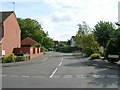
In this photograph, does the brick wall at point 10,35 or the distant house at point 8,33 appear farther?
the brick wall at point 10,35

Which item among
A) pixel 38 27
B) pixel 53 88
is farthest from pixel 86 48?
pixel 53 88

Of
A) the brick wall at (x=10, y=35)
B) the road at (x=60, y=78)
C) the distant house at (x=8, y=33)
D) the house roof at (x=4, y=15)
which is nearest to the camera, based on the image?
the road at (x=60, y=78)

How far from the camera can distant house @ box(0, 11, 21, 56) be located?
47.6m

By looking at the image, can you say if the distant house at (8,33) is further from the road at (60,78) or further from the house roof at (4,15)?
the road at (60,78)

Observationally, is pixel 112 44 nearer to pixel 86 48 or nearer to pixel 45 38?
pixel 86 48

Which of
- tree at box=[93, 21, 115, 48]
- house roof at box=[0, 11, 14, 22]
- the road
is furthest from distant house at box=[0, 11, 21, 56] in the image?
the road

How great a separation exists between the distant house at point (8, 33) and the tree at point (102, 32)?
51.9 feet

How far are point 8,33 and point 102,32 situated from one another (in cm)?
2015

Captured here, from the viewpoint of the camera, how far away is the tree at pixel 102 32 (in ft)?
204

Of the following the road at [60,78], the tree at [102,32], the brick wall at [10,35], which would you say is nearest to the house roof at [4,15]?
the brick wall at [10,35]

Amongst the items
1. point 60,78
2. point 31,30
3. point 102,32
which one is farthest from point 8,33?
point 31,30

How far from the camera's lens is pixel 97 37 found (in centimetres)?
6378

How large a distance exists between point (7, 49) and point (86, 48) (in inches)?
701

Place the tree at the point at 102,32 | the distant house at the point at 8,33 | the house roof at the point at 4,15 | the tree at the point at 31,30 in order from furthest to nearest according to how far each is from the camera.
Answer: the tree at the point at 31,30 → the tree at the point at 102,32 → the house roof at the point at 4,15 → the distant house at the point at 8,33
